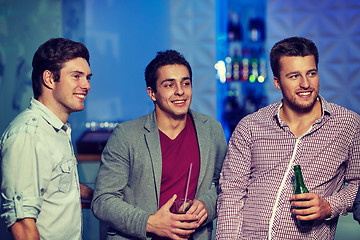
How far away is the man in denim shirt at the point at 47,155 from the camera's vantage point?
5.20 ft

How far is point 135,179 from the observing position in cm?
212

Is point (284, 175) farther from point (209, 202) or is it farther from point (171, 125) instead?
point (171, 125)

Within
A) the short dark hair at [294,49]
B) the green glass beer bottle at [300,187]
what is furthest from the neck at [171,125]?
A: the green glass beer bottle at [300,187]

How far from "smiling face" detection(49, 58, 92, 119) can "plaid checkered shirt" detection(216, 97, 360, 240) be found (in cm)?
80

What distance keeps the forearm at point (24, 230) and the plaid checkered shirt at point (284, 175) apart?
873mm

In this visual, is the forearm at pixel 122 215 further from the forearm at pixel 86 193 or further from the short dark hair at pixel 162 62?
the short dark hair at pixel 162 62

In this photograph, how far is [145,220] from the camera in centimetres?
195

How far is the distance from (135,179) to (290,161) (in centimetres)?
77

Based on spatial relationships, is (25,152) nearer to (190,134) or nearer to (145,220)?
(145,220)

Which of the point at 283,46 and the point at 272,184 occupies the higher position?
the point at 283,46

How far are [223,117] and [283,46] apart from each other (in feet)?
11.4

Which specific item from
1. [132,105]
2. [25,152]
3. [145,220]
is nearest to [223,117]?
[132,105]

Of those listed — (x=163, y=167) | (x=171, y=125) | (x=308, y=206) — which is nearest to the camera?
(x=308, y=206)

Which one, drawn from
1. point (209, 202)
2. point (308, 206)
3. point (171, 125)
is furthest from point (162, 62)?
point (308, 206)
